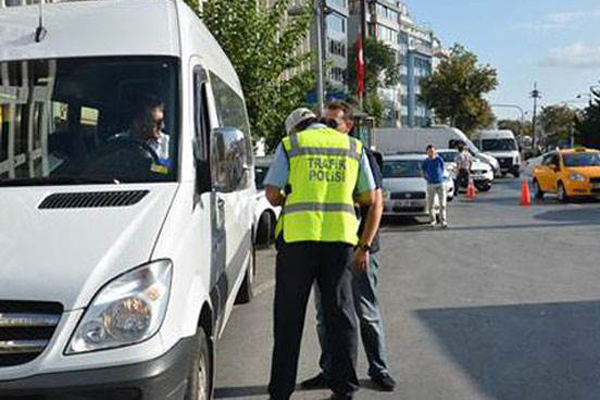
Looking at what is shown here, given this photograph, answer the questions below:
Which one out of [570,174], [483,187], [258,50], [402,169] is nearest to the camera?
[258,50]

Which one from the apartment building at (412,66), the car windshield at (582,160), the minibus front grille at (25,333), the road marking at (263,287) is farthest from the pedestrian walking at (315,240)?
the apartment building at (412,66)

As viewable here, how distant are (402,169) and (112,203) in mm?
15371

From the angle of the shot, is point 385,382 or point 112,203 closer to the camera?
point 112,203

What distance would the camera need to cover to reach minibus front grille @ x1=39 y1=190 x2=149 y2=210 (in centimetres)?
407

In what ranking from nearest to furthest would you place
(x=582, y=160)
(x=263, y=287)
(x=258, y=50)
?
(x=263, y=287) < (x=258, y=50) < (x=582, y=160)

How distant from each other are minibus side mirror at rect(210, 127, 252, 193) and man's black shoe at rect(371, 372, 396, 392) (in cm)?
178

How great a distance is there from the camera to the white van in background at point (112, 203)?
3531 mm

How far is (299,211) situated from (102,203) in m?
1.32

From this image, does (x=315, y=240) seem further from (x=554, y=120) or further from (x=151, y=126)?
(x=554, y=120)

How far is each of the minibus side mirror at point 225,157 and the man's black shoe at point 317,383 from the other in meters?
1.61

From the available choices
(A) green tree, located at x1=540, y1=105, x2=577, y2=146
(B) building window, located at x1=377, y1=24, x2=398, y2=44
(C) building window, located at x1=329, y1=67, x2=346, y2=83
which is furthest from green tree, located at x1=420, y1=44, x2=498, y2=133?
(A) green tree, located at x1=540, y1=105, x2=577, y2=146

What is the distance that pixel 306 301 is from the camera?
198 inches

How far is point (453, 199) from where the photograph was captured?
2583 centimetres

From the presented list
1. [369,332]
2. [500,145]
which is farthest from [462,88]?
[369,332]
